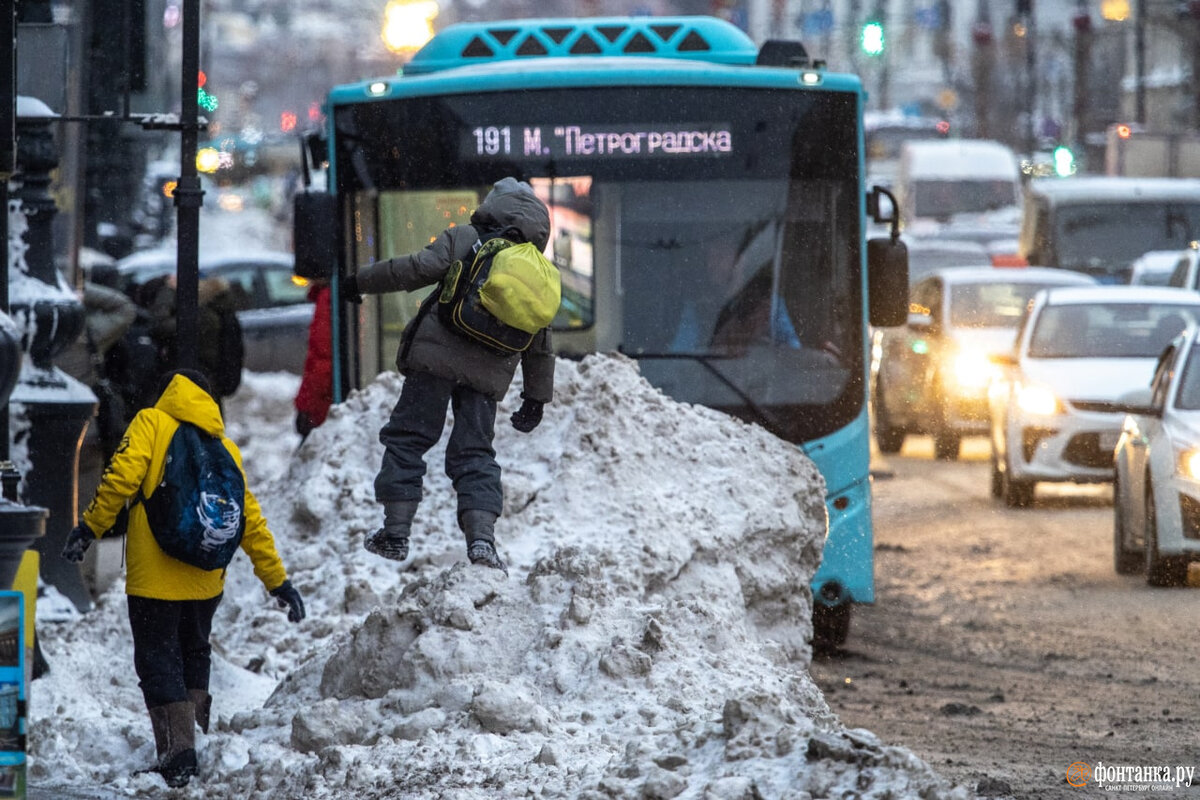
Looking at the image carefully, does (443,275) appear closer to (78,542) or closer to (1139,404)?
(78,542)

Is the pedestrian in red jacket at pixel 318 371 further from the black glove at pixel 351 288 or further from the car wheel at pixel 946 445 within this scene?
the car wheel at pixel 946 445

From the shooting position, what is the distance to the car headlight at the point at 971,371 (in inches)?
798

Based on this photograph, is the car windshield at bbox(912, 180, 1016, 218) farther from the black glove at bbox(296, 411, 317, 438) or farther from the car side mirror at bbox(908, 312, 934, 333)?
the black glove at bbox(296, 411, 317, 438)

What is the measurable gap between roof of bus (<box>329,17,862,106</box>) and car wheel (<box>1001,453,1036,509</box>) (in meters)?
6.75

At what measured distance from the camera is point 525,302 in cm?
734

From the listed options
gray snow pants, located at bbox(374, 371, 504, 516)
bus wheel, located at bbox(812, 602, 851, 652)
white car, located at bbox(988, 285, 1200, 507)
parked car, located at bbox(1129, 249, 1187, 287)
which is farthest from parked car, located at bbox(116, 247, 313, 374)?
gray snow pants, located at bbox(374, 371, 504, 516)

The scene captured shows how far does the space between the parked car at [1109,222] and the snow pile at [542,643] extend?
18.6 metres

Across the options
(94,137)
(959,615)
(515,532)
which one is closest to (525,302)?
(515,532)

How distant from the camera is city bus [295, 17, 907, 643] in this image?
9.66 m

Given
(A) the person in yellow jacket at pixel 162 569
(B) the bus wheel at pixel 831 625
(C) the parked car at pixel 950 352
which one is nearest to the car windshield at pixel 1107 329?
(C) the parked car at pixel 950 352

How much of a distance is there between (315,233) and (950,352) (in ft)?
40.5

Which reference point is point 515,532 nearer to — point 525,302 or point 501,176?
point 525,302

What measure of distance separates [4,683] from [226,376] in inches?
357

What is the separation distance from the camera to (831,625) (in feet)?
33.9
